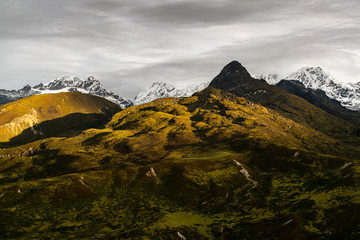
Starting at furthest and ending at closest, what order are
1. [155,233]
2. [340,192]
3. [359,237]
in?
[340,192], [155,233], [359,237]

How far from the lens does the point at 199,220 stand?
148m

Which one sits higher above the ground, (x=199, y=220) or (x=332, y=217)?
(x=332, y=217)

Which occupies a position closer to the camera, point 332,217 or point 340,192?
point 332,217

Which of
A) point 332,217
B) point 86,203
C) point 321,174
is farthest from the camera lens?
point 321,174

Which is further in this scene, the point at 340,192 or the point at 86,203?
the point at 86,203

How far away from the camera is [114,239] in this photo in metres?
111

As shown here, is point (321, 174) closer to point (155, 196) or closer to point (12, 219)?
point (155, 196)

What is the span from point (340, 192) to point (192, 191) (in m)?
93.3

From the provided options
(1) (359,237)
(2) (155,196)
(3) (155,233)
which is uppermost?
(1) (359,237)

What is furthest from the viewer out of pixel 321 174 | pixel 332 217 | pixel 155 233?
pixel 321 174

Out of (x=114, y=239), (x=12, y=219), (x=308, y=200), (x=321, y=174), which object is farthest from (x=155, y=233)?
(x=321, y=174)

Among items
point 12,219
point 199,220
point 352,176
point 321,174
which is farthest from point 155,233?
point 321,174

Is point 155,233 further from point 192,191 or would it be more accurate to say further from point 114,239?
point 192,191

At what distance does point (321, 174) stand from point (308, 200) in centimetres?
6611
